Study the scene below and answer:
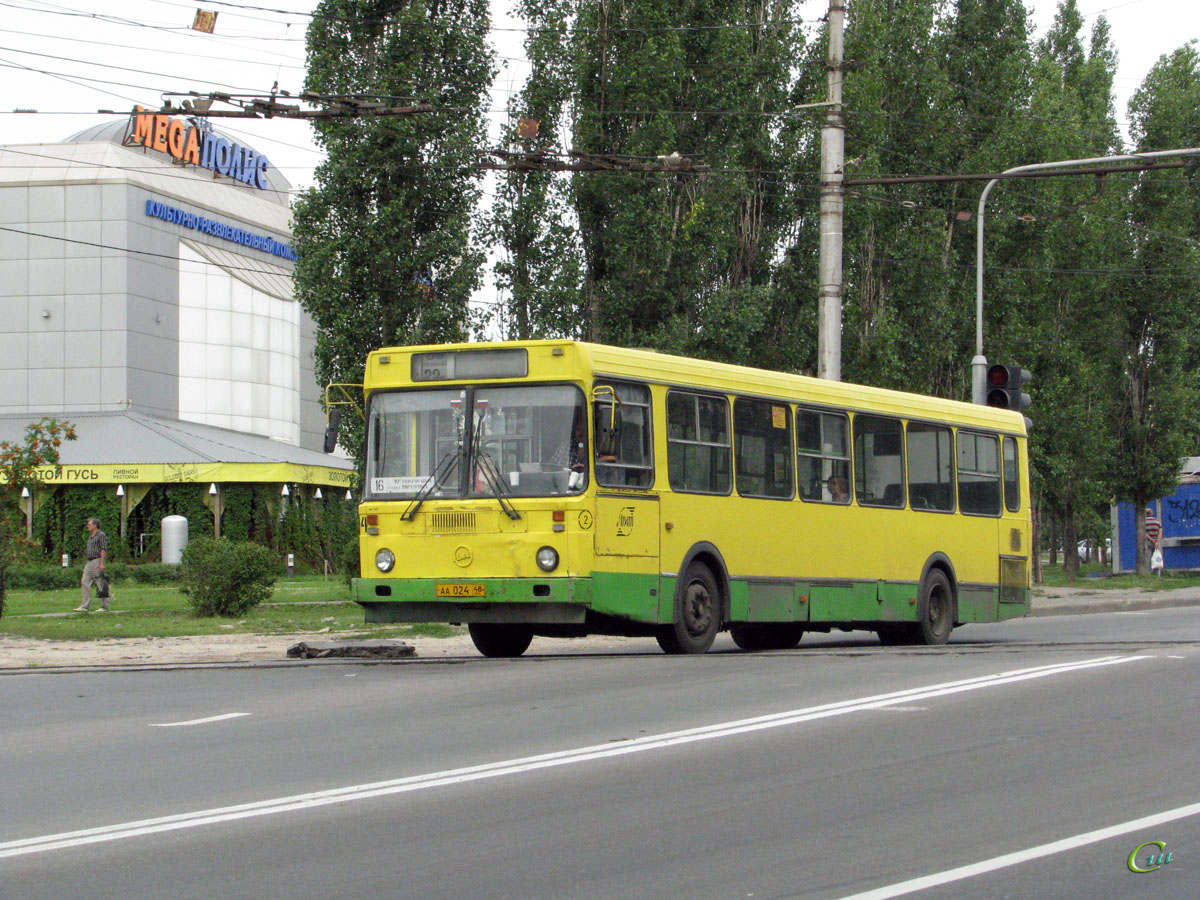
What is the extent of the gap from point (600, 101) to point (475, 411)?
19.1 metres

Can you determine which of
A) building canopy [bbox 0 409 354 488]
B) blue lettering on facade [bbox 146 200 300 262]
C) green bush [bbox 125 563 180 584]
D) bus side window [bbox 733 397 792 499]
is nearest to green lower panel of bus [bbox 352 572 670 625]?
bus side window [bbox 733 397 792 499]

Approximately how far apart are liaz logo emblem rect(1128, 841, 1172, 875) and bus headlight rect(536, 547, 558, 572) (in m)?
8.18

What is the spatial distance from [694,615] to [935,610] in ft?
17.6

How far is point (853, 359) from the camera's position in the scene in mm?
36531

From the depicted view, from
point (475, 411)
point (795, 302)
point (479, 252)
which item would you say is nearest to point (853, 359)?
point (795, 302)

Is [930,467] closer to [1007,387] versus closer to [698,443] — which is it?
[698,443]

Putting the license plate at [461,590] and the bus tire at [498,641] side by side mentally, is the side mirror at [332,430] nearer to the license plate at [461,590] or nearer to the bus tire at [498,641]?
the license plate at [461,590]

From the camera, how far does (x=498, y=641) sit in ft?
55.5

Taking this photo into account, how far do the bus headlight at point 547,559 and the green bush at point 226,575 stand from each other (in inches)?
424

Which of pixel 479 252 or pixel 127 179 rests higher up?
pixel 127 179

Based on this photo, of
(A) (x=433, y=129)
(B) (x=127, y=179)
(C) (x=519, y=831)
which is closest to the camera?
(C) (x=519, y=831)

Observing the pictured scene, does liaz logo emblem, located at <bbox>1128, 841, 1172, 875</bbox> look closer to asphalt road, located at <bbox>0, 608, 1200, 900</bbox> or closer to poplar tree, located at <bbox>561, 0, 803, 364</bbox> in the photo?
asphalt road, located at <bbox>0, 608, 1200, 900</bbox>

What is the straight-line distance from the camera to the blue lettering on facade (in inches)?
2108

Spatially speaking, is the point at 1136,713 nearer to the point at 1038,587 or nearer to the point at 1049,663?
the point at 1049,663
